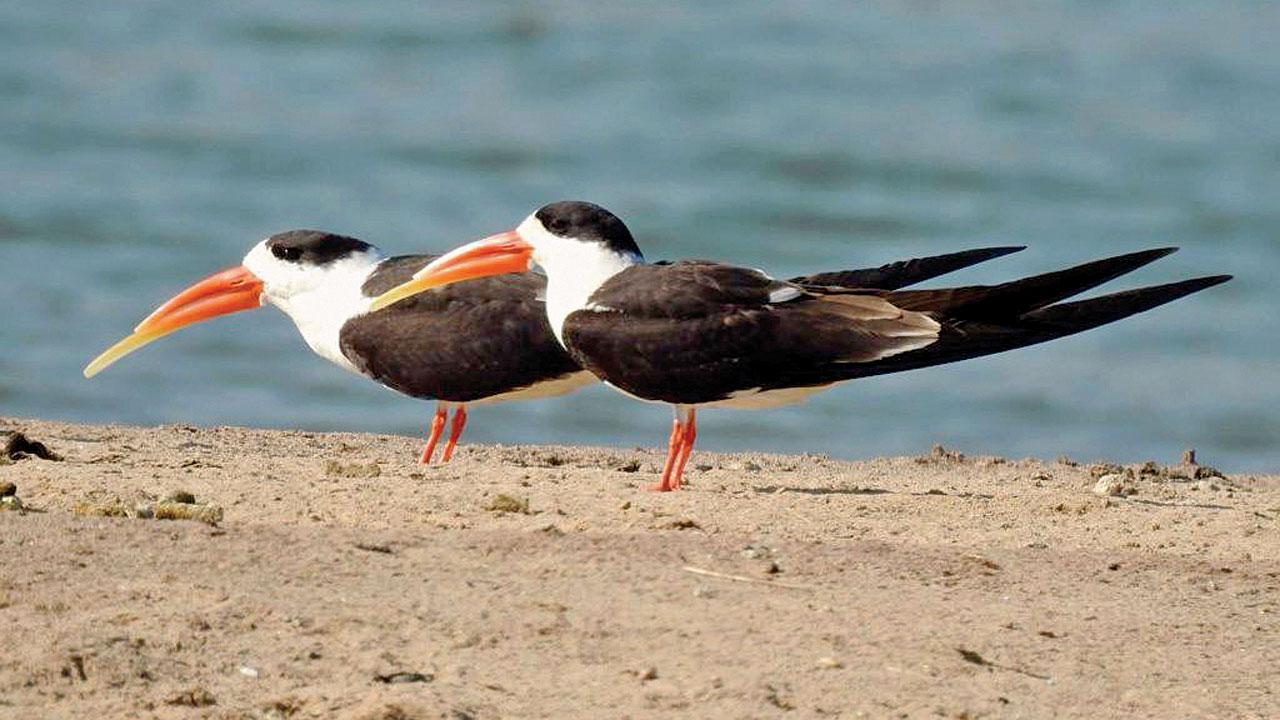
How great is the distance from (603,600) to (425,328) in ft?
9.42

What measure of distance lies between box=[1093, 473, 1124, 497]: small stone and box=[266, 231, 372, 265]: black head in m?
2.99

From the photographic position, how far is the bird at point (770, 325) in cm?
667

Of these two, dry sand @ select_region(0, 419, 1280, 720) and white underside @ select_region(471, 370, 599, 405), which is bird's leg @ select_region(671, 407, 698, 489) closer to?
dry sand @ select_region(0, 419, 1280, 720)

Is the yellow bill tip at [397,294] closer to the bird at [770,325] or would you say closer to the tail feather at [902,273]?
the bird at [770,325]

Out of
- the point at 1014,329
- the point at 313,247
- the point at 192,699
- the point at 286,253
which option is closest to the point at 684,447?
the point at 1014,329

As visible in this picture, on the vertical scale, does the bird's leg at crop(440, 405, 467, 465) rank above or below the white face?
below

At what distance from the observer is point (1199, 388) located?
41.7 feet

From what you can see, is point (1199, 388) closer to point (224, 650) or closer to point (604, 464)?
point (604, 464)

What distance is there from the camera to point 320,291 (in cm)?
829

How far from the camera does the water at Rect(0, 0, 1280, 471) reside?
1215 centimetres

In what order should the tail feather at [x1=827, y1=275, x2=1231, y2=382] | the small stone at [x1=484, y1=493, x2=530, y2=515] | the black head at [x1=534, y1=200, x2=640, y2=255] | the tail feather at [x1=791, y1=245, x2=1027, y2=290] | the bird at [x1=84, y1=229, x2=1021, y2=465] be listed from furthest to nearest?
the bird at [x1=84, y1=229, x2=1021, y2=465], the black head at [x1=534, y1=200, x2=640, y2=255], the tail feather at [x1=791, y1=245, x2=1027, y2=290], the tail feather at [x1=827, y1=275, x2=1231, y2=382], the small stone at [x1=484, y1=493, x2=530, y2=515]

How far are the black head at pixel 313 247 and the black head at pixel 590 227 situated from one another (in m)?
1.06

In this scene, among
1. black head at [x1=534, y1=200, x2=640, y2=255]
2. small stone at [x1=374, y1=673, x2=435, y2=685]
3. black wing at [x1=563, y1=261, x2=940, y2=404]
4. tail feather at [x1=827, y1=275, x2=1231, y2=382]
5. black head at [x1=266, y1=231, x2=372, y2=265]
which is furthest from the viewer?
black head at [x1=266, y1=231, x2=372, y2=265]

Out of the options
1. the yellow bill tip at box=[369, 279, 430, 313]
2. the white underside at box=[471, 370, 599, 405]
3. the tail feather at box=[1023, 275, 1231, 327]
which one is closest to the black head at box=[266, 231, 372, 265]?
the yellow bill tip at box=[369, 279, 430, 313]
